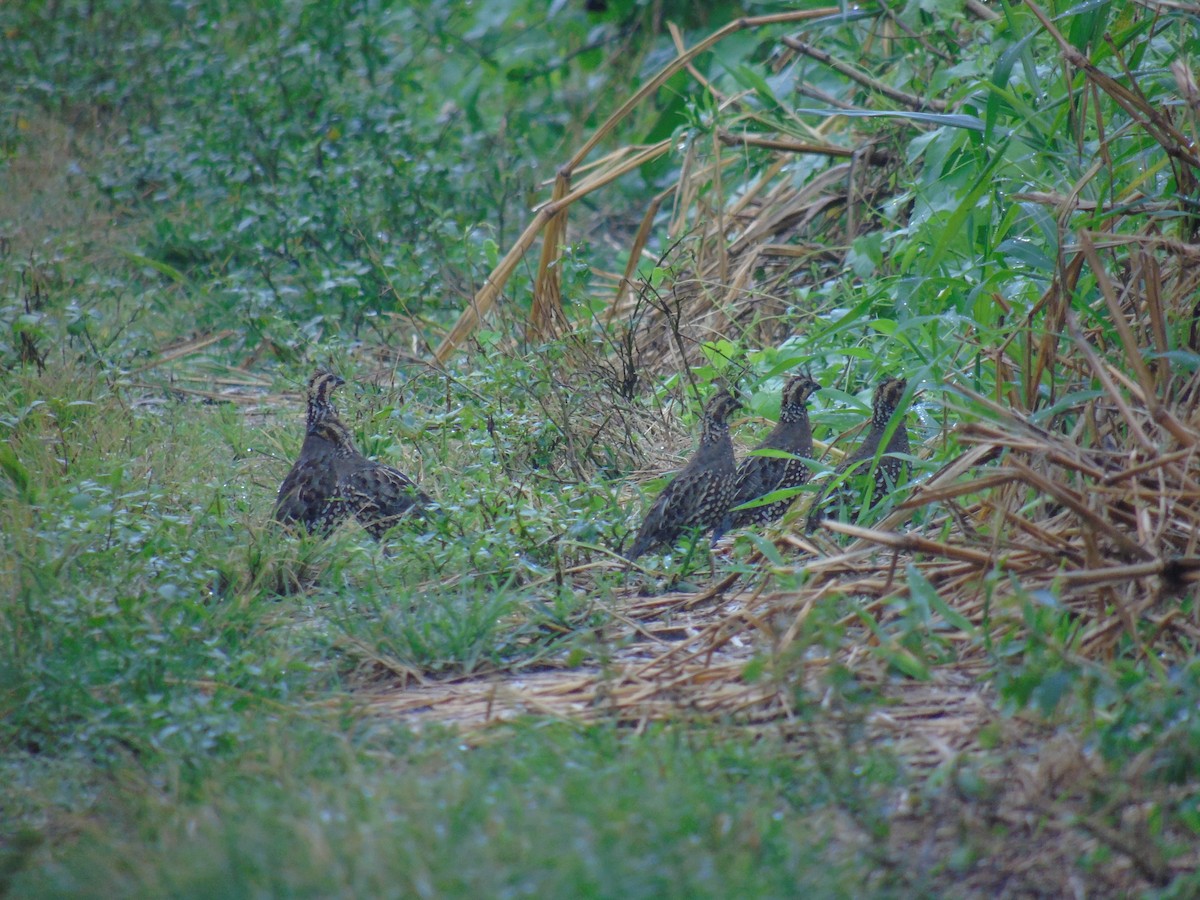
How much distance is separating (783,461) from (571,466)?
1.04 meters

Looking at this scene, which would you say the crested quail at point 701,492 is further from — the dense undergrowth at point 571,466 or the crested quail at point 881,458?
the crested quail at point 881,458

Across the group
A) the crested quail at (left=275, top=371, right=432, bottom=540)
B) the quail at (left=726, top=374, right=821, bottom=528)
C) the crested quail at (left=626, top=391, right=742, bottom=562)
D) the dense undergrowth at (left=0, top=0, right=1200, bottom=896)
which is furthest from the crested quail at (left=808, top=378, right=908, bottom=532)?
the crested quail at (left=275, top=371, right=432, bottom=540)

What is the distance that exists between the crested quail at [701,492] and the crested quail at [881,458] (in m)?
0.50

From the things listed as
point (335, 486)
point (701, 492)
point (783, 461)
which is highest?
point (335, 486)

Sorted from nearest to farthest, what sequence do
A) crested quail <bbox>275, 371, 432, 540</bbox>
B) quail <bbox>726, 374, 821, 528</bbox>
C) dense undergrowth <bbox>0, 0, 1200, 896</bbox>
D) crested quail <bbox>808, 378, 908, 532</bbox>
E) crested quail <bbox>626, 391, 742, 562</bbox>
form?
1. dense undergrowth <bbox>0, 0, 1200, 896</bbox>
2. crested quail <bbox>808, 378, 908, 532</bbox>
3. crested quail <bbox>626, 391, 742, 562</bbox>
4. crested quail <bbox>275, 371, 432, 540</bbox>
5. quail <bbox>726, 374, 821, 528</bbox>

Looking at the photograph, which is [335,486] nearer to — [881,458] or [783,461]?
[783,461]

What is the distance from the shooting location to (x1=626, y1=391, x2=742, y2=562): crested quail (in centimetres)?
579

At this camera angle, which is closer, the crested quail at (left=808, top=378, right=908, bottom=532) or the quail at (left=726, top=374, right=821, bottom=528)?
the crested quail at (left=808, top=378, right=908, bottom=532)

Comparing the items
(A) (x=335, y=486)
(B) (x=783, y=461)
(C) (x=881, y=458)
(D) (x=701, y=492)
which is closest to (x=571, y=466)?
(D) (x=701, y=492)

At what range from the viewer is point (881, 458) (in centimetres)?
555

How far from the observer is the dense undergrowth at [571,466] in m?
3.08

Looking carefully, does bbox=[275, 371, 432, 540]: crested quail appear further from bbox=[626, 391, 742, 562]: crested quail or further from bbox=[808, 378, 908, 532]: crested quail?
bbox=[808, 378, 908, 532]: crested quail

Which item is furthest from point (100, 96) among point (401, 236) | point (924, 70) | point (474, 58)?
point (924, 70)

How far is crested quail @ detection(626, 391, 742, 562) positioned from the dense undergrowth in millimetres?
158
